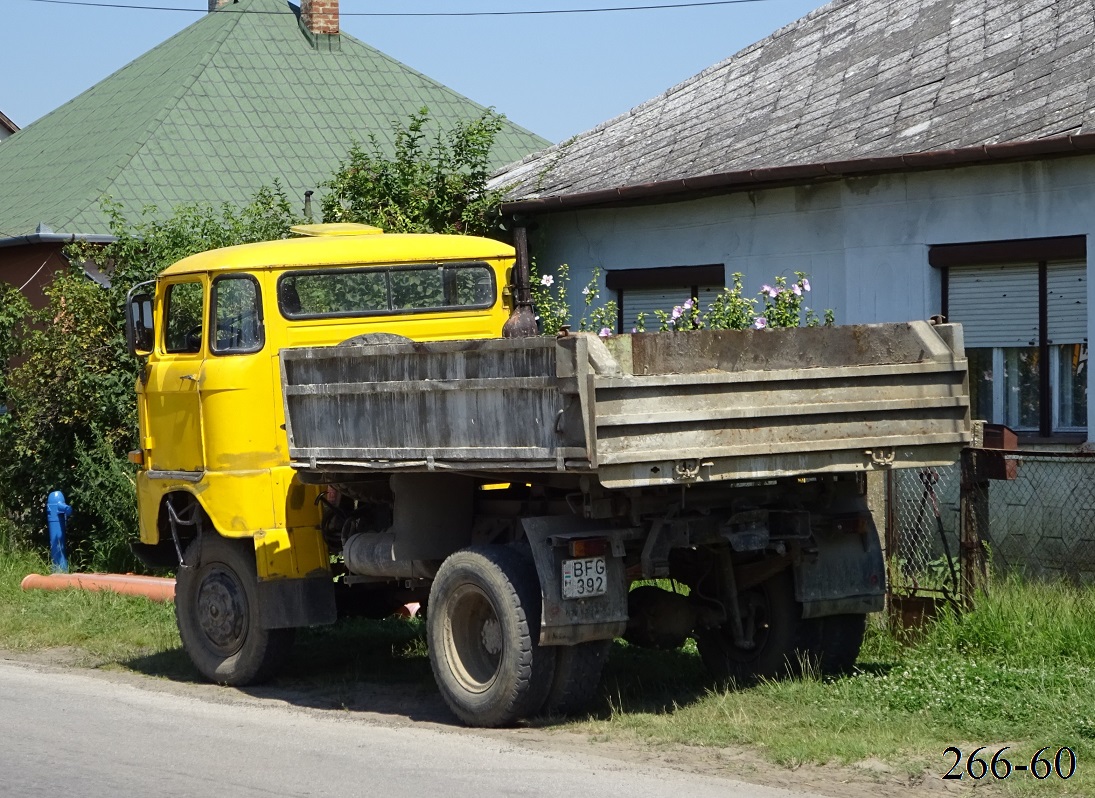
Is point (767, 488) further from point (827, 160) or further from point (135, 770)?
point (827, 160)

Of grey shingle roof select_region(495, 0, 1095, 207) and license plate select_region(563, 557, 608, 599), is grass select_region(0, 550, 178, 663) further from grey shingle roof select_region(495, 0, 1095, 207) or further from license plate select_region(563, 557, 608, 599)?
grey shingle roof select_region(495, 0, 1095, 207)

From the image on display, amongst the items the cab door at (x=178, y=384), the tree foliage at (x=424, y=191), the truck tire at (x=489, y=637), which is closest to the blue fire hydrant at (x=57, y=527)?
the tree foliage at (x=424, y=191)

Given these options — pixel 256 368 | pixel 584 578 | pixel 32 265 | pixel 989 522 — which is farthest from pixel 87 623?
pixel 32 265

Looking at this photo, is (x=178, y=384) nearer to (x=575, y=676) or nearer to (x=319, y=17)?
(x=575, y=676)

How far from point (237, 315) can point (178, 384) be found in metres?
0.61

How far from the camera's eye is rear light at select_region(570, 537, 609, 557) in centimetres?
748

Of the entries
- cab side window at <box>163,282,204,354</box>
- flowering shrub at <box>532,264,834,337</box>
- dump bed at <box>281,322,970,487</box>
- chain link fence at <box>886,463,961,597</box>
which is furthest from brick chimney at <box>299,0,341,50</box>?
dump bed at <box>281,322,970,487</box>

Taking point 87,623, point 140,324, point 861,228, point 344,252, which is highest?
point 861,228

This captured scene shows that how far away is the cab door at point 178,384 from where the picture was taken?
9414 millimetres

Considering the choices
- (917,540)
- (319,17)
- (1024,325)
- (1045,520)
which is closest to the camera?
(917,540)

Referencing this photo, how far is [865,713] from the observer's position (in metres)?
7.50

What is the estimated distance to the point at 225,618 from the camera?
9500mm

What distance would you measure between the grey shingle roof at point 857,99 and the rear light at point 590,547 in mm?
5650

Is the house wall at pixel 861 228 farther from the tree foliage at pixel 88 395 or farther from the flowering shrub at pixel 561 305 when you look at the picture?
the tree foliage at pixel 88 395
